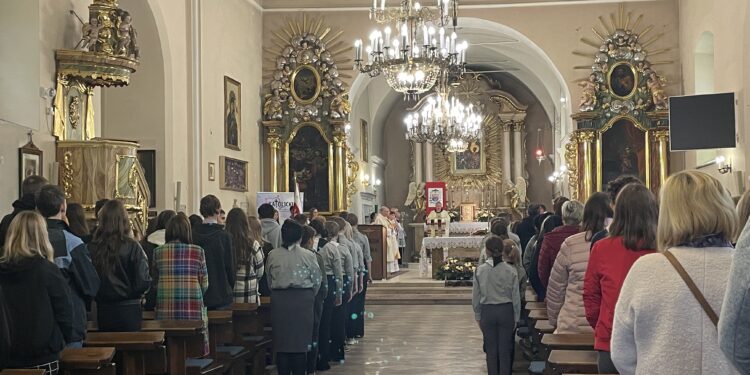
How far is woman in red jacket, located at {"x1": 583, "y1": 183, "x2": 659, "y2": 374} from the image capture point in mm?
4535

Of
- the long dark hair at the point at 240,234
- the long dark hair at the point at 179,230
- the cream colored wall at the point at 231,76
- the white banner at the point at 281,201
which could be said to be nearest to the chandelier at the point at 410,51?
the long dark hair at the point at 240,234

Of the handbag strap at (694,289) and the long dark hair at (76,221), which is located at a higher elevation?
the long dark hair at (76,221)

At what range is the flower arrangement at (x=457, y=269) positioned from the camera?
63.7ft

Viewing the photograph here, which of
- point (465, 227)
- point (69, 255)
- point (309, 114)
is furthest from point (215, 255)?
point (465, 227)

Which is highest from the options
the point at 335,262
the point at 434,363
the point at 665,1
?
the point at 665,1

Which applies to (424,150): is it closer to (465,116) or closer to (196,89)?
(465,116)

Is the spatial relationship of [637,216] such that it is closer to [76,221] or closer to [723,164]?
[76,221]

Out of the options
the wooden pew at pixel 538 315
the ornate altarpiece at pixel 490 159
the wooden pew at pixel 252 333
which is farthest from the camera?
the ornate altarpiece at pixel 490 159

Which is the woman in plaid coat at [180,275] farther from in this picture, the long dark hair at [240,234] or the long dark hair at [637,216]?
the long dark hair at [637,216]

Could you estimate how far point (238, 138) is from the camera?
19.0 m

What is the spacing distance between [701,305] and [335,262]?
286 inches

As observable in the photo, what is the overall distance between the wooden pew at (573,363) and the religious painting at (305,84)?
51.0 feet

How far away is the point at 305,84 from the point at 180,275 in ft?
45.5

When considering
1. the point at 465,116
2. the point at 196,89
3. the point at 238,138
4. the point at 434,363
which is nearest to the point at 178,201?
the point at 196,89
